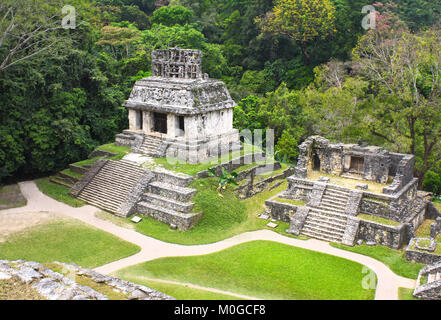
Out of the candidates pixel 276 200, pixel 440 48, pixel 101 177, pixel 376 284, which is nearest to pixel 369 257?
pixel 376 284

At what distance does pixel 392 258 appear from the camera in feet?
51.0

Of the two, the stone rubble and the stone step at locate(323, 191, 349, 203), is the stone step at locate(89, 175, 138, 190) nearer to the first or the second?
the stone rubble

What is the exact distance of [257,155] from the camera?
24.0m

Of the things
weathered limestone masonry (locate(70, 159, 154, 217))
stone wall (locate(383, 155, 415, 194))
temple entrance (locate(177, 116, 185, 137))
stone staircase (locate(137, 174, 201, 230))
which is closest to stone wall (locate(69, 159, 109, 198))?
weathered limestone masonry (locate(70, 159, 154, 217))

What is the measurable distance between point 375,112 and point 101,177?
47.2 ft

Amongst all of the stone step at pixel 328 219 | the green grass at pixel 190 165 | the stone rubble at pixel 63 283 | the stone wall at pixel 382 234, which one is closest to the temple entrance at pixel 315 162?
the stone step at pixel 328 219

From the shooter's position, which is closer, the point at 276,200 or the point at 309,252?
the point at 309,252

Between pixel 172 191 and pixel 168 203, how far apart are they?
57cm

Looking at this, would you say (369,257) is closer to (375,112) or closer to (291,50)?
(375,112)

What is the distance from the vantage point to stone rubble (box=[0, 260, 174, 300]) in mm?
10060

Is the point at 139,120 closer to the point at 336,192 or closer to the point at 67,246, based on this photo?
the point at 67,246

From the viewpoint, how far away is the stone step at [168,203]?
18297 millimetres

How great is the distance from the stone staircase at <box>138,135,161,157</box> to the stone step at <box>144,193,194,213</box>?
3275 millimetres

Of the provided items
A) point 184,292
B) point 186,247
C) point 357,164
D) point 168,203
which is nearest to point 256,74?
point 357,164
